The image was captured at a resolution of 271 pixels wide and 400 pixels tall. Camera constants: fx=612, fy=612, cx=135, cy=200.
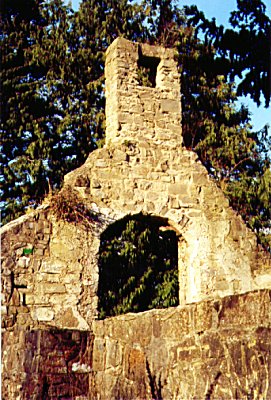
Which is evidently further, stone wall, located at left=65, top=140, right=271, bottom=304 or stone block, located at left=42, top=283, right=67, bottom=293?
stone wall, located at left=65, top=140, right=271, bottom=304

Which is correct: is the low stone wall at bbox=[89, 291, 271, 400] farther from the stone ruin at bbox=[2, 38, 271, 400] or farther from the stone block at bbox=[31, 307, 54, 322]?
the stone block at bbox=[31, 307, 54, 322]

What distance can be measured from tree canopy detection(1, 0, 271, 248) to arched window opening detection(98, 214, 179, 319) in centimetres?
189

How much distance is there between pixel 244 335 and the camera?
315 centimetres

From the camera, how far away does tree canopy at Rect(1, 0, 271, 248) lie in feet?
44.3

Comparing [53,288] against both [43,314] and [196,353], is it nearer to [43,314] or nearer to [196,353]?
[43,314]

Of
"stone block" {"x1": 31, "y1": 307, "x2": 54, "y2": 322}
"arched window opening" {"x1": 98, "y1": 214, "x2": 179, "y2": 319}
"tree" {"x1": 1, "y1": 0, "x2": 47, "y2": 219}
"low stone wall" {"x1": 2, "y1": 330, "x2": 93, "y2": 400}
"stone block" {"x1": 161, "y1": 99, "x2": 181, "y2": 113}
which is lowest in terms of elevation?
"low stone wall" {"x1": 2, "y1": 330, "x2": 93, "y2": 400}


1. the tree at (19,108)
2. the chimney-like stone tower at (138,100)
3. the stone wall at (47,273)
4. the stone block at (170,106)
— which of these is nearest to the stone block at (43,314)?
the stone wall at (47,273)

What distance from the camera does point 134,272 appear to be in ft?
42.7

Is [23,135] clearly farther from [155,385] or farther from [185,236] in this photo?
[155,385]

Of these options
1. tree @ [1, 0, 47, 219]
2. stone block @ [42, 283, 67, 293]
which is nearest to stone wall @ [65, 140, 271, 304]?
stone block @ [42, 283, 67, 293]

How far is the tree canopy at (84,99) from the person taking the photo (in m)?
13.5

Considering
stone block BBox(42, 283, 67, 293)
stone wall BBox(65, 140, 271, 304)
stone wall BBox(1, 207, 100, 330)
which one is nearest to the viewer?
stone wall BBox(1, 207, 100, 330)

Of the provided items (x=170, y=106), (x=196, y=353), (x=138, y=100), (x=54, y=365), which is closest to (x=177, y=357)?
(x=196, y=353)

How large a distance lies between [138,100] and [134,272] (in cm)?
491
